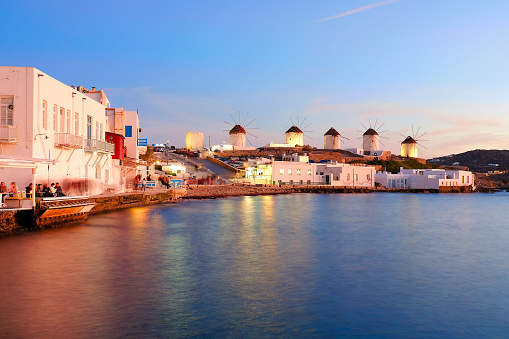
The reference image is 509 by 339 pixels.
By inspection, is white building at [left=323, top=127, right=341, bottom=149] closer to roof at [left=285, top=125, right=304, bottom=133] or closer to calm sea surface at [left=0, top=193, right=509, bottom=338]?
roof at [left=285, top=125, right=304, bottom=133]

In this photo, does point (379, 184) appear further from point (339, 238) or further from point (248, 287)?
point (248, 287)

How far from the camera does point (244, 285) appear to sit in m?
15.6

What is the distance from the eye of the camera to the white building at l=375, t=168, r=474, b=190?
394 feet

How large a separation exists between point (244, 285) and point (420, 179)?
4537 inches

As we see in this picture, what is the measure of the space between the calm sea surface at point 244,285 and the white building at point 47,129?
17.3 feet

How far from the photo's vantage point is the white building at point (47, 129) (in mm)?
27938

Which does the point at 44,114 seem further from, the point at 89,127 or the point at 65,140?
the point at 89,127

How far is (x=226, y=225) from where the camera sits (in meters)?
34.3

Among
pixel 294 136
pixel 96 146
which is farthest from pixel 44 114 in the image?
pixel 294 136

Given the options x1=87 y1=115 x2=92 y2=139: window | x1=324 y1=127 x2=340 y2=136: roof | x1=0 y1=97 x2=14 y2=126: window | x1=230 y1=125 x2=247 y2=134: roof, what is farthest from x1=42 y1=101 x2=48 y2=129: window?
x1=324 y1=127 x2=340 y2=136: roof

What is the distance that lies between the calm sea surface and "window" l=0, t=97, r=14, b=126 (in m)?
7.66

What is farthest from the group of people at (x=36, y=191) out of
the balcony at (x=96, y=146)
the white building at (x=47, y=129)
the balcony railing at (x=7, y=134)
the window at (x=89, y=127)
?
the window at (x=89, y=127)

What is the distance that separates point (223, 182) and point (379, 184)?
48.3m

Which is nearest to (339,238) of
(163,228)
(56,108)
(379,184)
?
(163,228)
